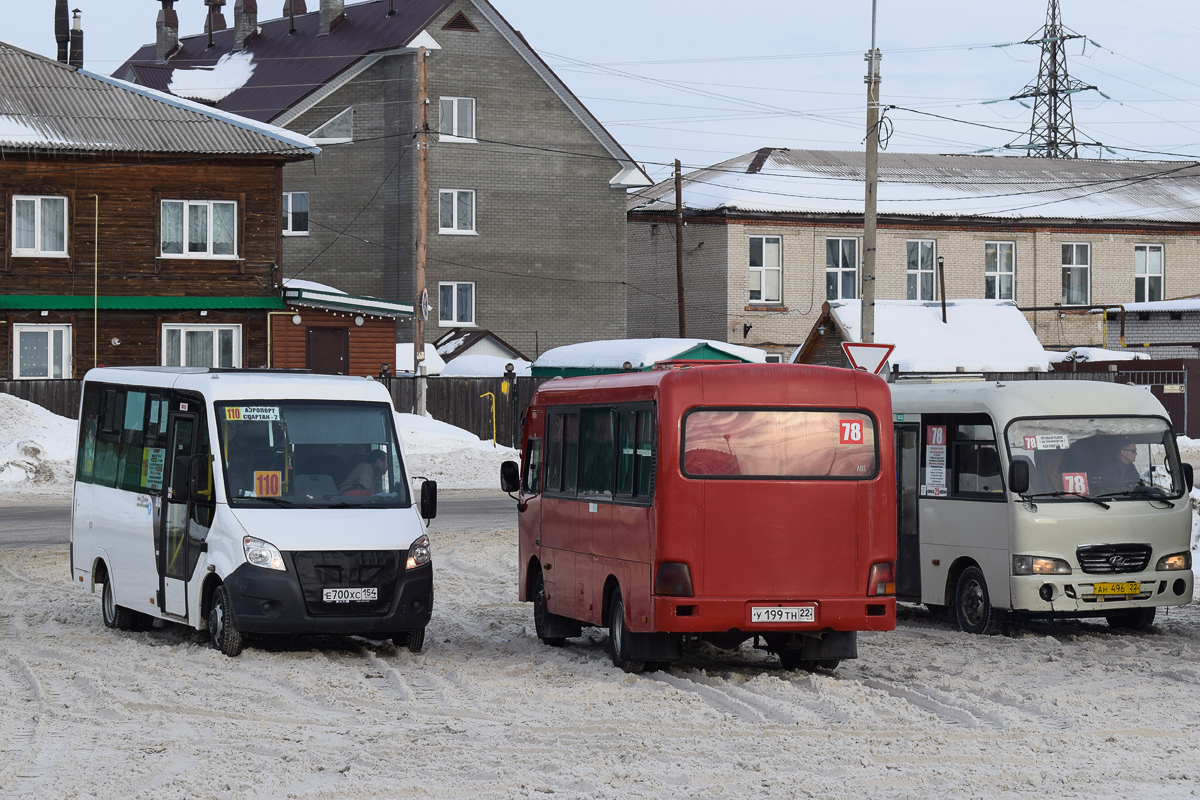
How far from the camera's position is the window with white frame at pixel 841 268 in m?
58.4

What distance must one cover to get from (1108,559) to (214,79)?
56.0 metres

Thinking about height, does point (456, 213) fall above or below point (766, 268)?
above

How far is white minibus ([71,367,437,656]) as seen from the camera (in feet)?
44.1

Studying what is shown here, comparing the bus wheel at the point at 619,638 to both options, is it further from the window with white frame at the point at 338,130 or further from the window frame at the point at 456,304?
the window with white frame at the point at 338,130

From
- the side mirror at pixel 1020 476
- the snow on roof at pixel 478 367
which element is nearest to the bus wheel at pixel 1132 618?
the side mirror at pixel 1020 476

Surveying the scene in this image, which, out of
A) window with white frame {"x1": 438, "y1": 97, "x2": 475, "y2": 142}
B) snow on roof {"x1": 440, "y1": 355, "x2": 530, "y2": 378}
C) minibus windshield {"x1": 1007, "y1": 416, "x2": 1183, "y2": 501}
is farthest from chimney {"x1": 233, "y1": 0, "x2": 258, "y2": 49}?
minibus windshield {"x1": 1007, "y1": 416, "x2": 1183, "y2": 501}

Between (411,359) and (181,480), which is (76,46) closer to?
(411,359)

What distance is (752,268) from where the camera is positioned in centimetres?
5712

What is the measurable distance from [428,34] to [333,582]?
44.0 m

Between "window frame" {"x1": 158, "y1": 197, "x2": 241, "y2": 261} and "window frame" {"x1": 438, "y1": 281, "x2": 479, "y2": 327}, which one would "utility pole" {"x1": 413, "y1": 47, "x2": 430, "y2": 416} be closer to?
"window frame" {"x1": 158, "y1": 197, "x2": 241, "y2": 261}

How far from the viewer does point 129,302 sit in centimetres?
4181

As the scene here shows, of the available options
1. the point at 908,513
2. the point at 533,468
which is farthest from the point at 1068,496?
the point at 533,468

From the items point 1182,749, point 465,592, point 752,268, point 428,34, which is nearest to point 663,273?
point 752,268

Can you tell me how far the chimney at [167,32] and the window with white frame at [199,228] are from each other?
34.4 meters
